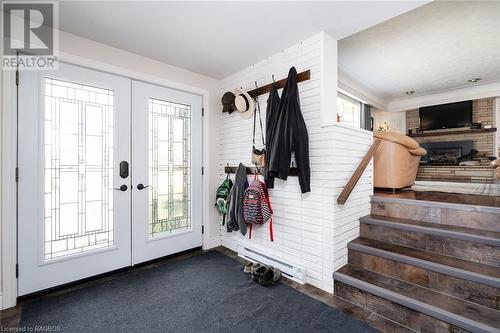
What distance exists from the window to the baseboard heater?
3.03 m

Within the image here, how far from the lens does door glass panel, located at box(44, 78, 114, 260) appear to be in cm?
209

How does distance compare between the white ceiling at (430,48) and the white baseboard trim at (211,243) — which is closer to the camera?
the white ceiling at (430,48)

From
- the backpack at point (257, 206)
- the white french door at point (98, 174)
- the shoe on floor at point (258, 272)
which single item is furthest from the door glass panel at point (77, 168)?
the shoe on floor at point (258, 272)

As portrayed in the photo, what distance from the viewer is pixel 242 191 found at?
274 centimetres

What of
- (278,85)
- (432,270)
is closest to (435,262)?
(432,270)

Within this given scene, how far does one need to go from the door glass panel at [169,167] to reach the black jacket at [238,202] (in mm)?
646

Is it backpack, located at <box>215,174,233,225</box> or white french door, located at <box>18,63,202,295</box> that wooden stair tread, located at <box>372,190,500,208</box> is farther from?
white french door, located at <box>18,63,202,295</box>

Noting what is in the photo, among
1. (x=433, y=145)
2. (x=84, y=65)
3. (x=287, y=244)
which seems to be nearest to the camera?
(x=84, y=65)

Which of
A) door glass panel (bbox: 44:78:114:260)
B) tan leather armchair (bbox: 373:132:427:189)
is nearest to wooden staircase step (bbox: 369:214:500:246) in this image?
tan leather armchair (bbox: 373:132:427:189)

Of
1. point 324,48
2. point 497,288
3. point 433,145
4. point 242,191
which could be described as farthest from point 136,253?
point 433,145

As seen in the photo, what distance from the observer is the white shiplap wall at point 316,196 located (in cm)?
210

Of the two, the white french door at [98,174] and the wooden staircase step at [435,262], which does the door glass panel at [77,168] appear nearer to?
the white french door at [98,174]

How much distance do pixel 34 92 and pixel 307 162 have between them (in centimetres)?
254

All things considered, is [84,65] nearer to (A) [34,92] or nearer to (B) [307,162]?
(A) [34,92]
